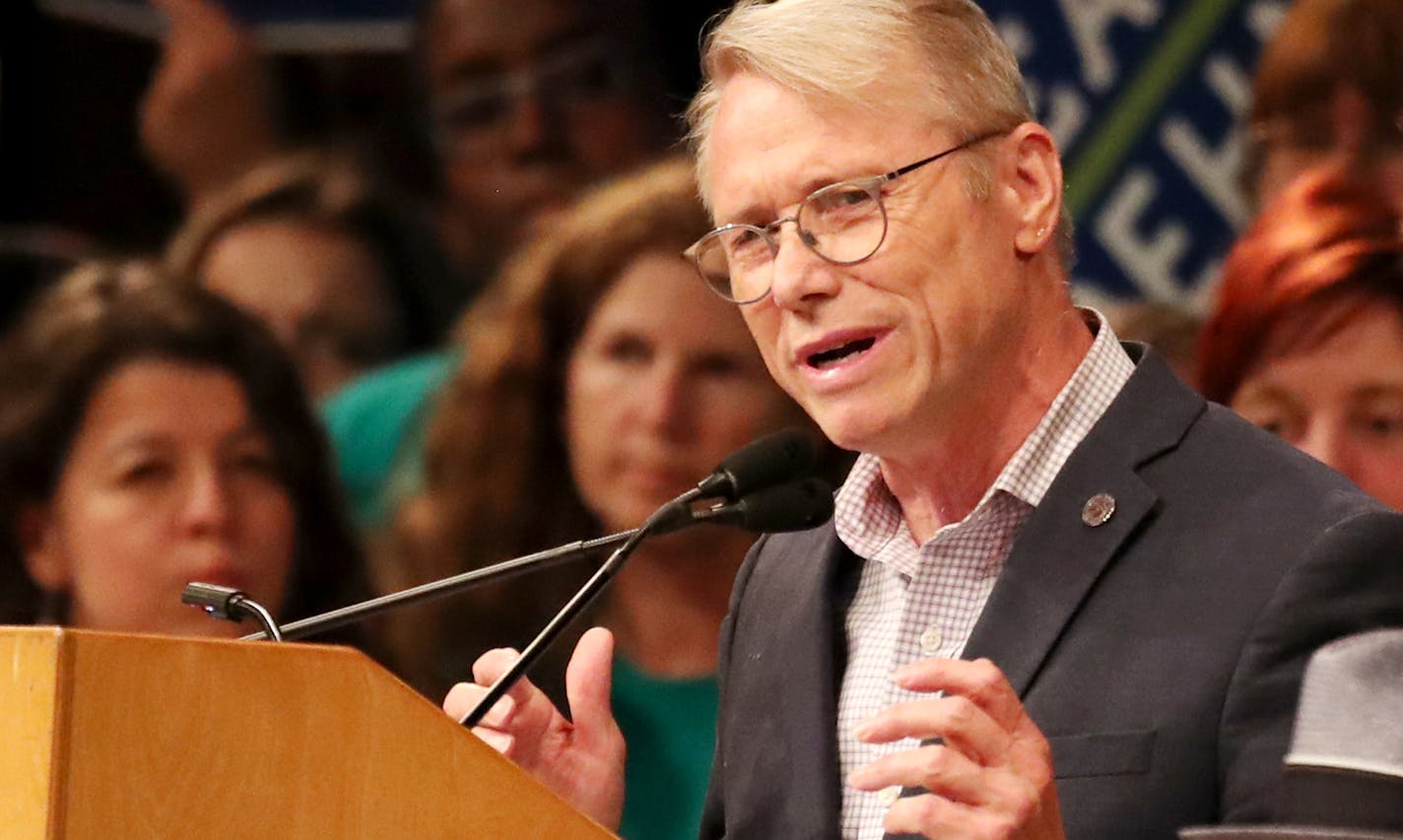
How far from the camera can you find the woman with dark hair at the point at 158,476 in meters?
3.90

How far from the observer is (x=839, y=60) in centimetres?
212

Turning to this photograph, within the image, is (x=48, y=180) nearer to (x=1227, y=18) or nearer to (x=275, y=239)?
(x=275, y=239)

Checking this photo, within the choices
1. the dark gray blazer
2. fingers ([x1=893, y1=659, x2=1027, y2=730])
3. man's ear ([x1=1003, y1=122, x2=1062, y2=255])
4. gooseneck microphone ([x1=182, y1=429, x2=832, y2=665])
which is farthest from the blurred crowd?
fingers ([x1=893, y1=659, x2=1027, y2=730])

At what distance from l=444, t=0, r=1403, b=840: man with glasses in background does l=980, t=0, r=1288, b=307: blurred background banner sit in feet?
5.77

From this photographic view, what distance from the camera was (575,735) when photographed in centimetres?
216

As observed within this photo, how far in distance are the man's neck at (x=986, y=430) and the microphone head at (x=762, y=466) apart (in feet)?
0.30

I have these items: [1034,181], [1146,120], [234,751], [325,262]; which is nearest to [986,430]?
[1034,181]

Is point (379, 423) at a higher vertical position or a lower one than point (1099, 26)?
lower

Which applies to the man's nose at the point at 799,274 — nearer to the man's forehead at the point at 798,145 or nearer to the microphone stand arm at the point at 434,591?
the man's forehead at the point at 798,145

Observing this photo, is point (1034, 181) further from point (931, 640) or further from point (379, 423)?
point (379, 423)

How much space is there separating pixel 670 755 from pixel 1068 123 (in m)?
1.57

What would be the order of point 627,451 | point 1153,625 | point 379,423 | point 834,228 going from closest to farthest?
1. point 1153,625
2. point 834,228
3. point 627,451
4. point 379,423

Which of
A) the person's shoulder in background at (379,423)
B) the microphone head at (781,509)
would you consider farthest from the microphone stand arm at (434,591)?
the person's shoulder in background at (379,423)

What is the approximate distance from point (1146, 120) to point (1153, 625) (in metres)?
2.37
